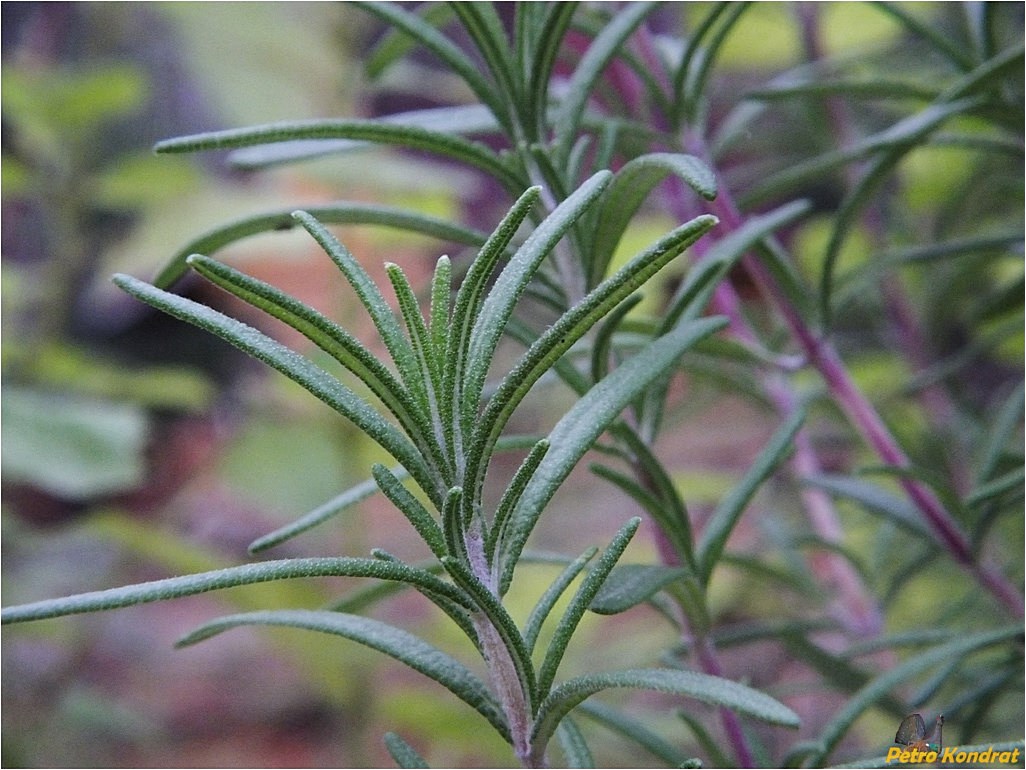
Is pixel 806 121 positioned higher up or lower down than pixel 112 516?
higher up

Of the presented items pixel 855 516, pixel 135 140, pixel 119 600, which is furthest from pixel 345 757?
pixel 135 140

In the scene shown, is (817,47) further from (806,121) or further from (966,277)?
(966,277)

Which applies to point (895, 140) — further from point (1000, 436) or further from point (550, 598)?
point (550, 598)

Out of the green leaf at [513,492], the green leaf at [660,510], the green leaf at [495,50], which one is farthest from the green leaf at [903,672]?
the green leaf at [495,50]

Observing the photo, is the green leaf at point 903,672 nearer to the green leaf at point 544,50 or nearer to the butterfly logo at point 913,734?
the butterfly logo at point 913,734

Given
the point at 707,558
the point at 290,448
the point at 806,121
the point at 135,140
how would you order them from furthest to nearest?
the point at 135,140 < the point at 290,448 < the point at 806,121 < the point at 707,558

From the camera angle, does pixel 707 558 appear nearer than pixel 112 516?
Yes

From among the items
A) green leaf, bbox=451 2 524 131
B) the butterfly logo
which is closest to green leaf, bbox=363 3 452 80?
green leaf, bbox=451 2 524 131

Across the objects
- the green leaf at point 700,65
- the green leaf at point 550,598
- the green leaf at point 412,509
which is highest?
the green leaf at point 700,65
